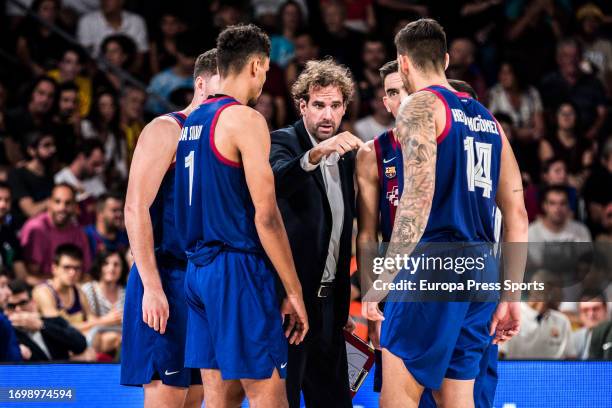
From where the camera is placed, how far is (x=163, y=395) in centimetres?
538

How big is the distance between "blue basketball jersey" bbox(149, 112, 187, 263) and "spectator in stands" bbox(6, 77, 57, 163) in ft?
19.0

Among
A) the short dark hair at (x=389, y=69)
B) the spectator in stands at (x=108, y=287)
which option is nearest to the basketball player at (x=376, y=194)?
the short dark hair at (x=389, y=69)

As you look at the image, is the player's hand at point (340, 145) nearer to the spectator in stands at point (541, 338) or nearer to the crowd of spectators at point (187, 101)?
the crowd of spectators at point (187, 101)

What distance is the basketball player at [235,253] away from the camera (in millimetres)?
4816

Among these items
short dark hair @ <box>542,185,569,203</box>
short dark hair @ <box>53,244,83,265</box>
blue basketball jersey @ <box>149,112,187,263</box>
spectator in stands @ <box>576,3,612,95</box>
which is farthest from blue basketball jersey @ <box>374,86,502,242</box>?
spectator in stands @ <box>576,3,612,95</box>

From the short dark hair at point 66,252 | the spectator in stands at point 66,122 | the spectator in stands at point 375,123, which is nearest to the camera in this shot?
the short dark hair at point 66,252

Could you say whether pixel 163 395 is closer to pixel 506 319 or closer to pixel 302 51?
pixel 506 319

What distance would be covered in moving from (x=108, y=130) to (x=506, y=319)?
7.13 meters

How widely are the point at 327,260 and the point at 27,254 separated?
4.74 m

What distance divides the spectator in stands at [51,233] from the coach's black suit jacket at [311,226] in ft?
14.3

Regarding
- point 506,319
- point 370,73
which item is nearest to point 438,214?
point 506,319

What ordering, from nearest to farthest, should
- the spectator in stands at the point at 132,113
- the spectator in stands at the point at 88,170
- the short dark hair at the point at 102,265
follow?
the short dark hair at the point at 102,265, the spectator in stands at the point at 88,170, the spectator in stands at the point at 132,113

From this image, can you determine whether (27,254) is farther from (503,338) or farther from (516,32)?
(516,32)

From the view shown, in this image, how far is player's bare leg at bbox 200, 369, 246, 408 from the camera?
4895mm
